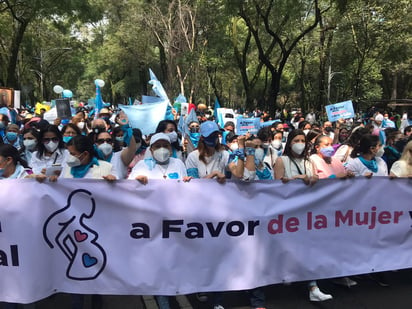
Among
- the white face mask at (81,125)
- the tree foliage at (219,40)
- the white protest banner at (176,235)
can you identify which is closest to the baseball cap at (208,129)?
the white protest banner at (176,235)

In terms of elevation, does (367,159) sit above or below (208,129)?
below

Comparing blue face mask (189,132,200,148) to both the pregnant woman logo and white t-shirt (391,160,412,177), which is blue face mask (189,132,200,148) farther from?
→ the pregnant woman logo

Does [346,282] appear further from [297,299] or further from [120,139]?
[120,139]

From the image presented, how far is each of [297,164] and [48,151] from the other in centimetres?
255

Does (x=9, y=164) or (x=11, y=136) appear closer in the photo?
(x=9, y=164)

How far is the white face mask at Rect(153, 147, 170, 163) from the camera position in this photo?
3.59 meters

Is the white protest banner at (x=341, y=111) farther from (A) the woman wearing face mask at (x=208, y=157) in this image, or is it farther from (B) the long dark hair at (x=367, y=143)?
(A) the woman wearing face mask at (x=208, y=157)

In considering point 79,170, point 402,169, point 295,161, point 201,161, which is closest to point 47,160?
point 79,170

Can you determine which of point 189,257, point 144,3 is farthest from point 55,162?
point 144,3

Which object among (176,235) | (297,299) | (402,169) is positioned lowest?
(297,299)

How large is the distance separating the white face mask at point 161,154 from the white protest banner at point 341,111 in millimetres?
6170

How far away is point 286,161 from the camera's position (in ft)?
12.9

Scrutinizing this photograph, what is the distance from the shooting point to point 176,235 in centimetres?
337

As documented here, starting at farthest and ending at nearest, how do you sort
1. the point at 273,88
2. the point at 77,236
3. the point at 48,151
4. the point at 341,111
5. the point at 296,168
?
the point at 273,88 → the point at 341,111 → the point at 48,151 → the point at 296,168 → the point at 77,236
